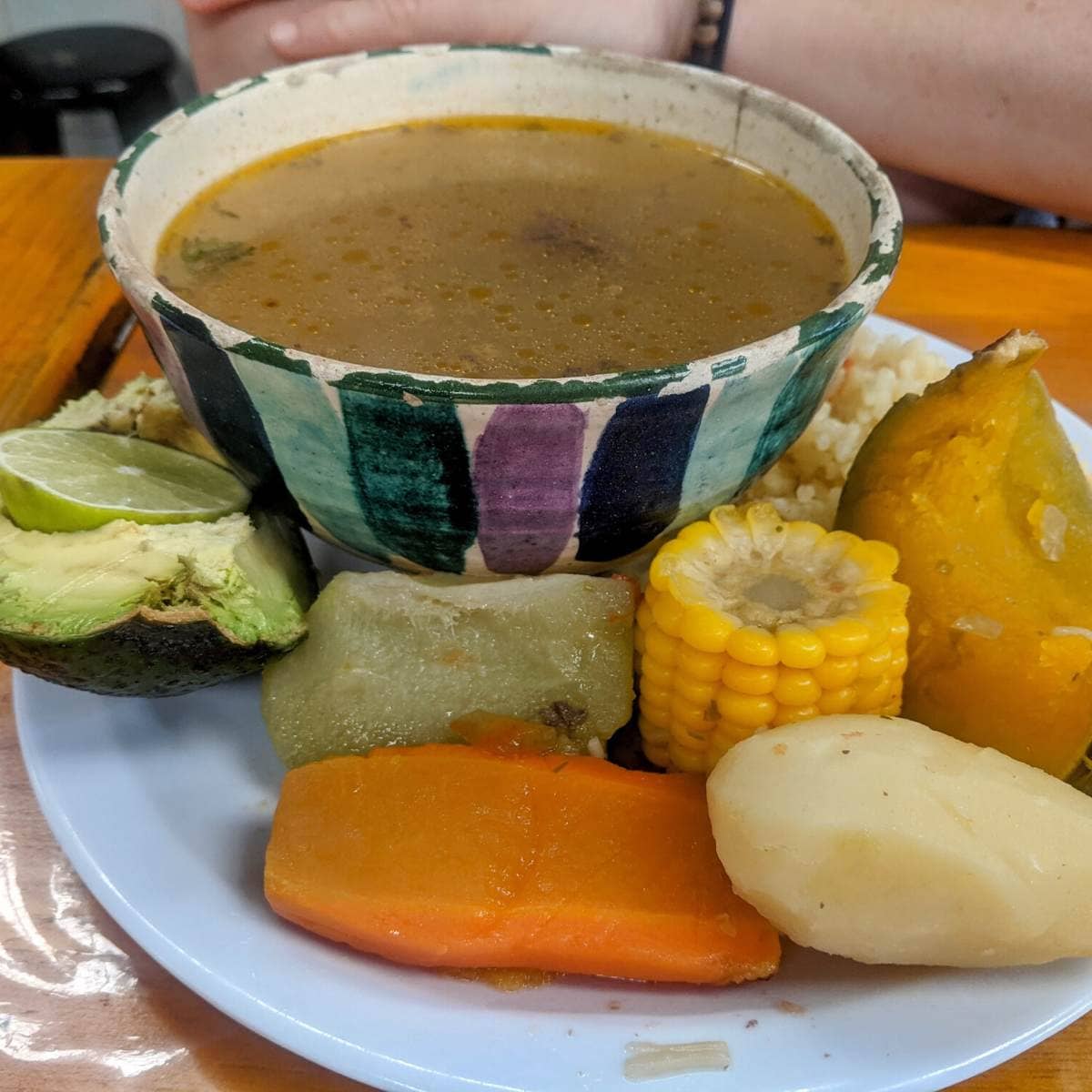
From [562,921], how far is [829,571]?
32 cm

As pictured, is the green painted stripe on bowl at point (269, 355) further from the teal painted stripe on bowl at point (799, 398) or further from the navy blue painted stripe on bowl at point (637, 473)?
the teal painted stripe on bowl at point (799, 398)

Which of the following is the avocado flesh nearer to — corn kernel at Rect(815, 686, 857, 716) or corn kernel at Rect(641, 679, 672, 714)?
corn kernel at Rect(641, 679, 672, 714)

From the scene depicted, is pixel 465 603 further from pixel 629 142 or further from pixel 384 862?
pixel 629 142

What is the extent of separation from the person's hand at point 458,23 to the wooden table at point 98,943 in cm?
45

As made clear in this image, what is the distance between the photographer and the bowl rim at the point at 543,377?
653mm

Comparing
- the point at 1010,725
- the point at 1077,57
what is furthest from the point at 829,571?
the point at 1077,57

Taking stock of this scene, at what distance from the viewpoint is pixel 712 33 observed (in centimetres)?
170

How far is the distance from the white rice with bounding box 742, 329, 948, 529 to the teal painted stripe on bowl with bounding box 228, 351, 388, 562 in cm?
39

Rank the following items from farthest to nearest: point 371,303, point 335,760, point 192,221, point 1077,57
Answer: point 1077,57 → point 192,221 → point 371,303 → point 335,760

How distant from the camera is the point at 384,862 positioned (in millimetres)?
661

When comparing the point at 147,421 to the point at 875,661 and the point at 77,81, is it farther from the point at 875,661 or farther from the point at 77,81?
the point at 77,81

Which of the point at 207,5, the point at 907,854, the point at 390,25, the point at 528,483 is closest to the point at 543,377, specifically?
the point at 528,483

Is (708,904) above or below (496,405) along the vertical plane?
below

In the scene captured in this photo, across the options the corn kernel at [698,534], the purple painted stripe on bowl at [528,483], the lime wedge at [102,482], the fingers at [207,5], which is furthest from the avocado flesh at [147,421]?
the fingers at [207,5]
